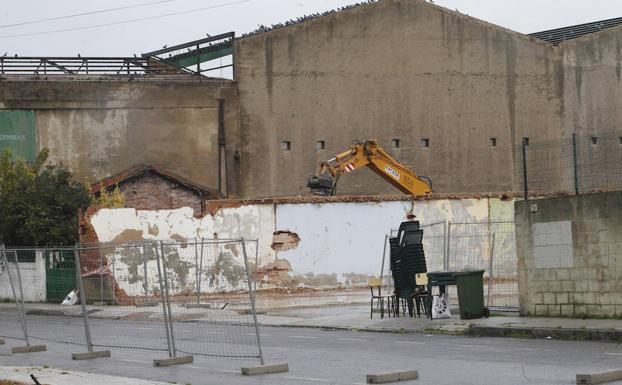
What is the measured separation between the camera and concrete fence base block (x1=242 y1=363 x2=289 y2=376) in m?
14.8

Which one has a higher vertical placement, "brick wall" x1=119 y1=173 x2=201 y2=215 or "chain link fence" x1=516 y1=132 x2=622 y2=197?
"brick wall" x1=119 y1=173 x2=201 y2=215

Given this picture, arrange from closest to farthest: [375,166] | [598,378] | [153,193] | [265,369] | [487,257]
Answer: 1. [598,378]
2. [265,369]
3. [487,257]
4. [375,166]
5. [153,193]


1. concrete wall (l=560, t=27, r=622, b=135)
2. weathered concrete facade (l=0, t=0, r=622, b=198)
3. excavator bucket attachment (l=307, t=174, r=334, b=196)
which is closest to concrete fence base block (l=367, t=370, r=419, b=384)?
excavator bucket attachment (l=307, t=174, r=334, b=196)

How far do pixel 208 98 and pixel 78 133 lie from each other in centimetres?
600

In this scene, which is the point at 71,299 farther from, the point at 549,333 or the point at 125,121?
the point at 125,121

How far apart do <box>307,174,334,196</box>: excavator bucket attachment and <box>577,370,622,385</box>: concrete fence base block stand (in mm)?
28468

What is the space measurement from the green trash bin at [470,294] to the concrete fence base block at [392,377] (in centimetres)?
898

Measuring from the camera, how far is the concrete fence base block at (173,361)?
16394 mm

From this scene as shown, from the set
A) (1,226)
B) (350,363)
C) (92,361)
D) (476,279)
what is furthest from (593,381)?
(1,226)

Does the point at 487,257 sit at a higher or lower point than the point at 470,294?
higher

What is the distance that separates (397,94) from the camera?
52344 millimetres

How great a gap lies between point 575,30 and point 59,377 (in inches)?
1885

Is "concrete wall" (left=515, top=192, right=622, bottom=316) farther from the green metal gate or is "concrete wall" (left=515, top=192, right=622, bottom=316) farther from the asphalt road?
the green metal gate

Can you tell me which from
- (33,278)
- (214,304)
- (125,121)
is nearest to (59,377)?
(214,304)
